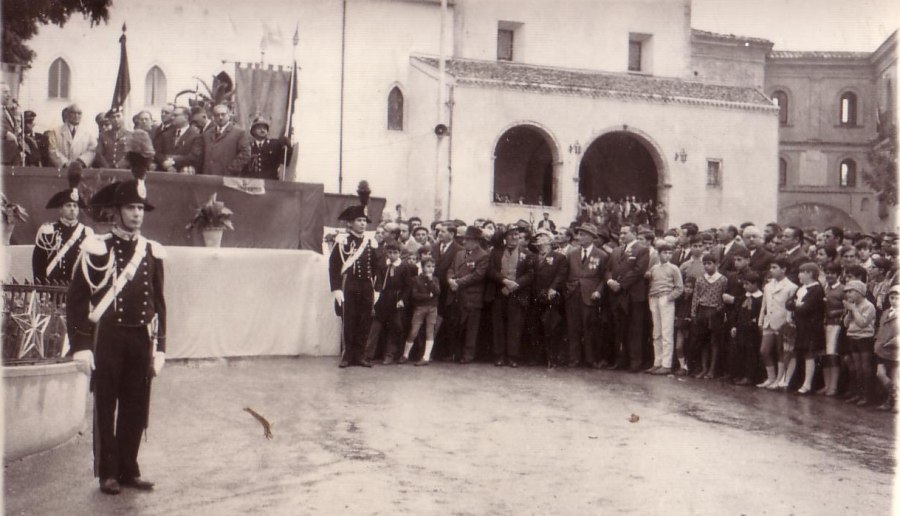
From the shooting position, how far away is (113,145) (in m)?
13.6

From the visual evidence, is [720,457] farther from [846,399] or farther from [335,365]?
[335,365]

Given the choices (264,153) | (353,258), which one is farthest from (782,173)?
(353,258)

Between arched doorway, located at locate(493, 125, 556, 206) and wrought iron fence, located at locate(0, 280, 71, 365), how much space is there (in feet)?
81.8

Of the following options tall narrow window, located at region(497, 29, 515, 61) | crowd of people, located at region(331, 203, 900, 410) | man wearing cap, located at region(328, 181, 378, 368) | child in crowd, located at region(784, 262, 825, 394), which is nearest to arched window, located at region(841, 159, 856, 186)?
tall narrow window, located at region(497, 29, 515, 61)

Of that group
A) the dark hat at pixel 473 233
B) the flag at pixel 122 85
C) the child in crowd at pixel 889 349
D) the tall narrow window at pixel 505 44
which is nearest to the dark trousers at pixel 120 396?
the child in crowd at pixel 889 349

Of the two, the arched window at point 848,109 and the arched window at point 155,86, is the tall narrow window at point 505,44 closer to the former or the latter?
the arched window at point 155,86

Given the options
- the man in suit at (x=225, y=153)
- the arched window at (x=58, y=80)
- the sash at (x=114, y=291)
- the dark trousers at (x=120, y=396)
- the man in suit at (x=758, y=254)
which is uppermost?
the arched window at (x=58, y=80)

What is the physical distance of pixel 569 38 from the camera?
1324 inches

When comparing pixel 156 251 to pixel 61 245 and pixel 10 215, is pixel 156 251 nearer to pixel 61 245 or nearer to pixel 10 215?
pixel 61 245

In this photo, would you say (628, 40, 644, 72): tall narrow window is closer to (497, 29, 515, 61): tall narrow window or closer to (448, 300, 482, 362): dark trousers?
(497, 29, 515, 61): tall narrow window

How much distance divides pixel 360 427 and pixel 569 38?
26117mm

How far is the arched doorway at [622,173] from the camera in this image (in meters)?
32.3

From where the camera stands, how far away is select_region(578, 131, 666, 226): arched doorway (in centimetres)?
3228

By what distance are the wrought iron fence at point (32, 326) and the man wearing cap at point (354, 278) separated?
480cm
